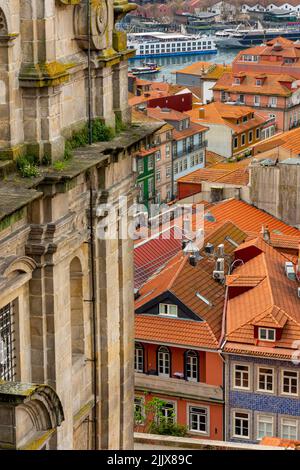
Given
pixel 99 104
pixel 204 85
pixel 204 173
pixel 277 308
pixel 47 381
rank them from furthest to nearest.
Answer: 1. pixel 204 85
2. pixel 204 173
3. pixel 277 308
4. pixel 99 104
5. pixel 47 381

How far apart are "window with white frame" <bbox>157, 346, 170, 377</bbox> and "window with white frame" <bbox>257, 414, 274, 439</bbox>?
3587 mm

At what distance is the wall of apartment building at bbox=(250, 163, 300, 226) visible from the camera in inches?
2119

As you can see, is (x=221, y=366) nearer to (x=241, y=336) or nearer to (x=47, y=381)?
(x=241, y=336)

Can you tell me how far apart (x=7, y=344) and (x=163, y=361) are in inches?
952

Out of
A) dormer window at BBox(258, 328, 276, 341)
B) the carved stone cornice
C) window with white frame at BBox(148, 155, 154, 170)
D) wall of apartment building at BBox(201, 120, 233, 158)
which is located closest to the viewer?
the carved stone cornice

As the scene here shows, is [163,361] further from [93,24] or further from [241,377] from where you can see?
[93,24]

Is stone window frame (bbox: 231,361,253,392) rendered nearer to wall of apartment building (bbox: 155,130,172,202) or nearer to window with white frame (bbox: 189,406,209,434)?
window with white frame (bbox: 189,406,209,434)

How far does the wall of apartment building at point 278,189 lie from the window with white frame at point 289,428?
1586cm

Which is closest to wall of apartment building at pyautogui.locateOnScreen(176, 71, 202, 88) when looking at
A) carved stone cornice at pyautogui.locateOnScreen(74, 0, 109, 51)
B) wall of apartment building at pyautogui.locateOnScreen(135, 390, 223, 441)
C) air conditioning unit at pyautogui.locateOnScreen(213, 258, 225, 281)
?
air conditioning unit at pyautogui.locateOnScreen(213, 258, 225, 281)

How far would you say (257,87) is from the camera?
101812 millimetres

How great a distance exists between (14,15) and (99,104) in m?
3.27

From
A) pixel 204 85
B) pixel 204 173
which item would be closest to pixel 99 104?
pixel 204 173

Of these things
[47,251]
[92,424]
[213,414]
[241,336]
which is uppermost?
[47,251]

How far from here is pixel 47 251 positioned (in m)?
17.0
